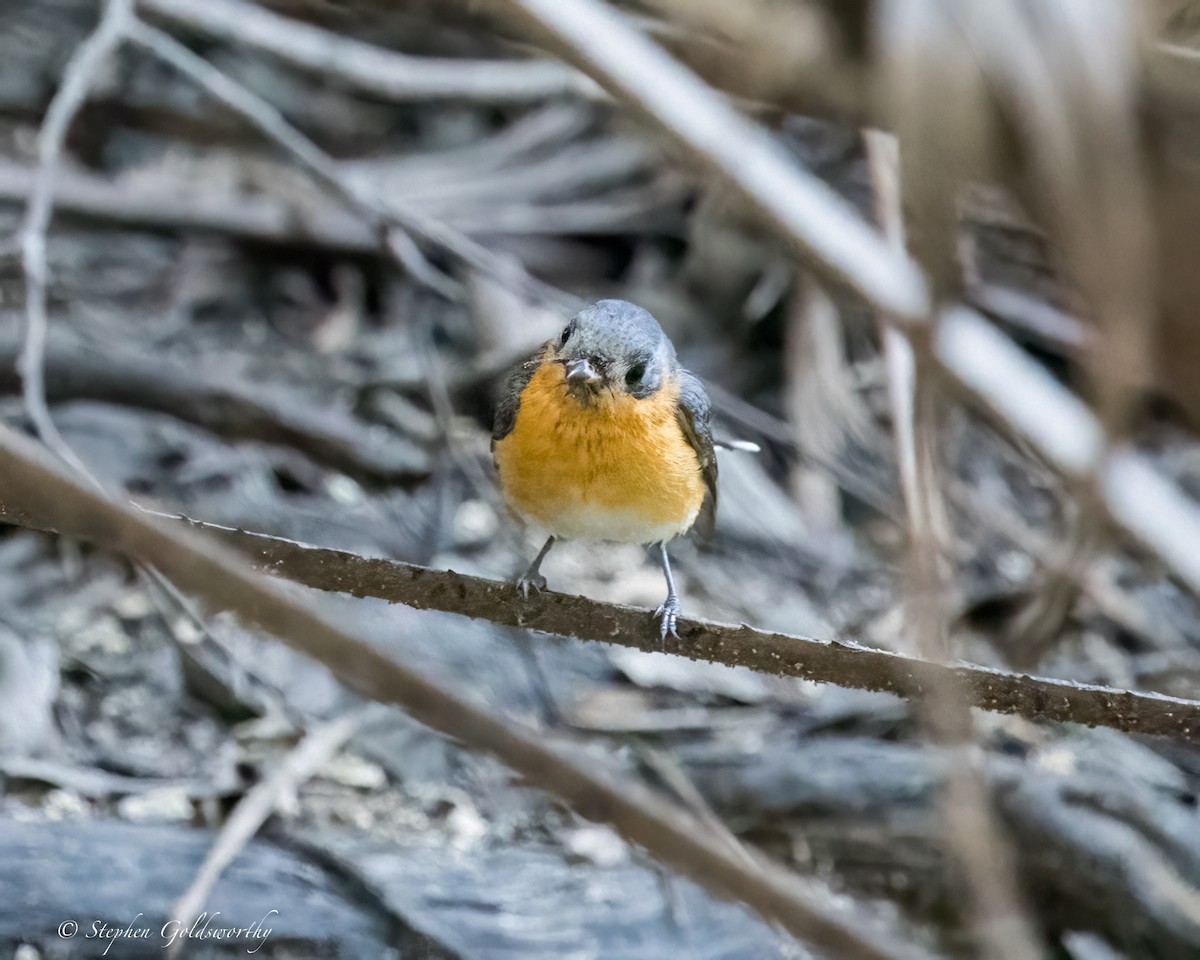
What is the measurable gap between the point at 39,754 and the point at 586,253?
4043 mm

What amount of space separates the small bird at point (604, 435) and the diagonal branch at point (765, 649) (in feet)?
2.04

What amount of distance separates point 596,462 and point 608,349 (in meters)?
0.38

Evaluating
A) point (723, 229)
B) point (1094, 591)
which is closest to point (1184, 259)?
point (1094, 591)

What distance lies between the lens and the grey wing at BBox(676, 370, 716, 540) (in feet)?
12.7

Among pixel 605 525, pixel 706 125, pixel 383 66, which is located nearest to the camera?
pixel 706 125

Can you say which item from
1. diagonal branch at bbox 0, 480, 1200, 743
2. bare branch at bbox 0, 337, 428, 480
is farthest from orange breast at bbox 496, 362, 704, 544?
bare branch at bbox 0, 337, 428, 480

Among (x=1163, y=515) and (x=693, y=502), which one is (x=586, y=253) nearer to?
(x=693, y=502)

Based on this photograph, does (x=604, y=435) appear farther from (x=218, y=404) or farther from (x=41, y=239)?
(x=41, y=239)

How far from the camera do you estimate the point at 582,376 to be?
10.9 ft

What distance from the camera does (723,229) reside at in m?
6.64

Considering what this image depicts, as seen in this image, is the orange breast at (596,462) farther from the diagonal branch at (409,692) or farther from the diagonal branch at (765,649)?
the diagonal branch at (409,692)

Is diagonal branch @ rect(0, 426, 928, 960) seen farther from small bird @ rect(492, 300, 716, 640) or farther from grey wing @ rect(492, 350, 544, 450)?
grey wing @ rect(492, 350, 544, 450)

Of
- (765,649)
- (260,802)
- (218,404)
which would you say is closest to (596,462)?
(765,649)

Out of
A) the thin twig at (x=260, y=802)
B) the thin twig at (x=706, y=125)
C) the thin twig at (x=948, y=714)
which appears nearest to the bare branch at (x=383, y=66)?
the thin twig at (x=260, y=802)
